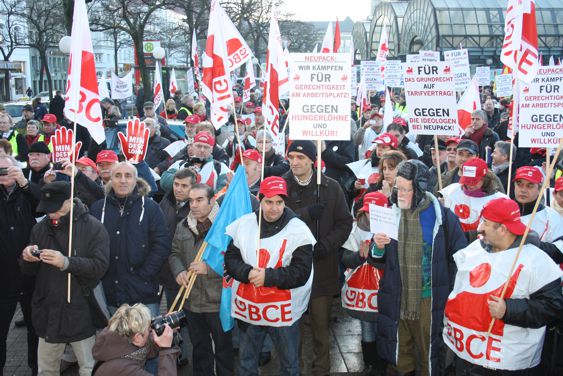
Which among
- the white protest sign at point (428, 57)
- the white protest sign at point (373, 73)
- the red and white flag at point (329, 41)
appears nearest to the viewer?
the white protest sign at point (428, 57)

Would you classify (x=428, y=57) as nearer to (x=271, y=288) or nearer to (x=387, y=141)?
(x=387, y=141)

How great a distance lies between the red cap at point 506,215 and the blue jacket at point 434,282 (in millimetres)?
626

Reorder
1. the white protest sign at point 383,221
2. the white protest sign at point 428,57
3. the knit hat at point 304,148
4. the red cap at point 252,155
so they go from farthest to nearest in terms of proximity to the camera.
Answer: the red cap at point 252,155, the white protest sign at point 428,57, the knit hat at point 304,148, the white protest sign at point 383,221

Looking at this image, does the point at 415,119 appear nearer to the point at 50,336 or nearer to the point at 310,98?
the point at 310,98

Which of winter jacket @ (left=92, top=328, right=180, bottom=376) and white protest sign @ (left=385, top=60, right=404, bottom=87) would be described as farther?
white protest sign @ (left=385, top=60, right=404, bottom=87)

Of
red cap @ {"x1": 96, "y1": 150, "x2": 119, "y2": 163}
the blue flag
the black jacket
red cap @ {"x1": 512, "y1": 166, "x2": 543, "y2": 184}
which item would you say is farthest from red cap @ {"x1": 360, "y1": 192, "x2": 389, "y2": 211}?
red cap @ {"x1": 96, "y1": 150, "x2": 119, "y2": 163}

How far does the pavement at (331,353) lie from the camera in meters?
5.83

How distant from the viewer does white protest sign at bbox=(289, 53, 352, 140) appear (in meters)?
5.34

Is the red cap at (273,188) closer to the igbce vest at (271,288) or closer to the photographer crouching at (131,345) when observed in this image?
the igbce vest at (271,288)

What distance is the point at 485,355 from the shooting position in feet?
13.8

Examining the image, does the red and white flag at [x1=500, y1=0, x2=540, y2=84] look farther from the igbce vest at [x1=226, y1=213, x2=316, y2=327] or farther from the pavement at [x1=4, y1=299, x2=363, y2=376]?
the pavement at [x1=4, y1=299, x2=363, y2=376]

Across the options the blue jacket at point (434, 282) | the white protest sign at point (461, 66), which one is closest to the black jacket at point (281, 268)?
the blue jacket at point (434, 282)

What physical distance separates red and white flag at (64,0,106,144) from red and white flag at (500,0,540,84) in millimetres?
4028

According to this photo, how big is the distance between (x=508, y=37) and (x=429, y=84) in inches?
37.3
